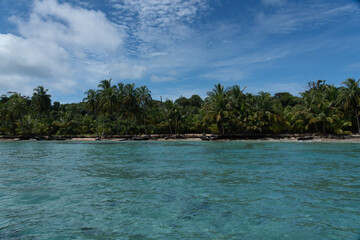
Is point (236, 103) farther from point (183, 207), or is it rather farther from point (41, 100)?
point (41, 100)

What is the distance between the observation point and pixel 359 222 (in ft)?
14.2

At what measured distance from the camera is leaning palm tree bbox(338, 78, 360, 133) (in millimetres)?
35375

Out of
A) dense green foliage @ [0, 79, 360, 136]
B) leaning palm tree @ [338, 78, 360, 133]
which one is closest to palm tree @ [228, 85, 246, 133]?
dense green foliage @ [0, 79, 360, 136]

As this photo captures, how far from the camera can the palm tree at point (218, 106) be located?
129 ft

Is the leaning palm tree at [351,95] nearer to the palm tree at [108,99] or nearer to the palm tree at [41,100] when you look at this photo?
the palm tree at [108,99]

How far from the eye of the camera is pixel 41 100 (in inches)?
2090

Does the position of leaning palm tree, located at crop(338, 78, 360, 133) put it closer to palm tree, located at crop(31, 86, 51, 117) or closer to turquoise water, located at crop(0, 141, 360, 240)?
turquoise water, located at crop(0, 141, 360, 240)

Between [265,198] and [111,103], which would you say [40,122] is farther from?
[265,198]

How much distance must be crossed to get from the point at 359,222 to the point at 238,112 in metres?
36.8

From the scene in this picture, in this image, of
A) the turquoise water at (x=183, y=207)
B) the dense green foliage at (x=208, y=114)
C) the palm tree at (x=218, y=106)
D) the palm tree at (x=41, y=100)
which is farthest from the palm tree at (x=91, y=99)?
the turquoise water at (x=183, y=207)

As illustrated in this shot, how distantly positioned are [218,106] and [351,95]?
67.0ft

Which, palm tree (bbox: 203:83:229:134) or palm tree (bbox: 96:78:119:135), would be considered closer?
palm tree (bbox: 203:83:229:134)

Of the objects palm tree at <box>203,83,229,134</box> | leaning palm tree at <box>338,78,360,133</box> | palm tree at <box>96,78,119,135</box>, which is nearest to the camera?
leaning palm tree at <box>338,78,360,133</box>

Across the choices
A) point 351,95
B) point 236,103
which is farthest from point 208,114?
point 351,95
